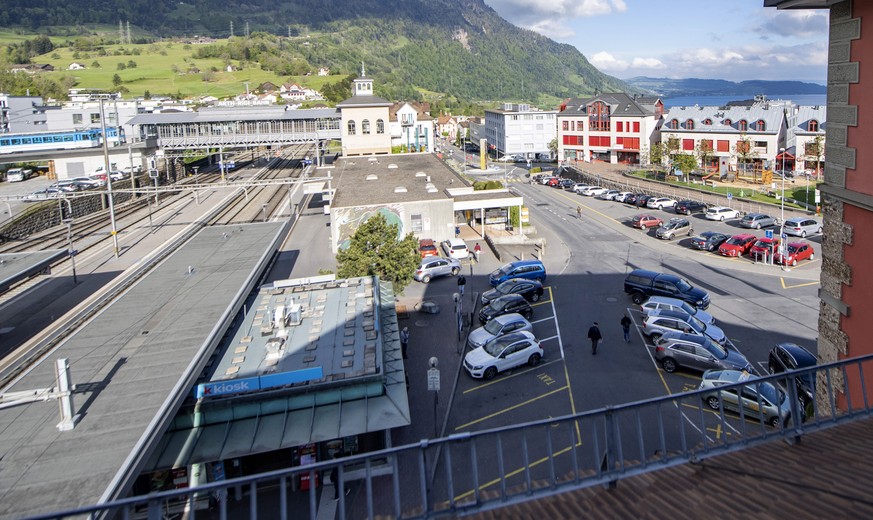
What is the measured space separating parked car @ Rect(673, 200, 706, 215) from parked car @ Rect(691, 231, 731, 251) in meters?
9.37

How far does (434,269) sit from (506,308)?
6244mm

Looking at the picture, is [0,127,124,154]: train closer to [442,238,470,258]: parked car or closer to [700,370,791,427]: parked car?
[442,238,470,258]: parked car

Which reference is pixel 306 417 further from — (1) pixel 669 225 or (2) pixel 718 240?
(1) pixel 669 225

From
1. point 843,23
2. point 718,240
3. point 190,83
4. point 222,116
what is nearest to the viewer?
point 843,23

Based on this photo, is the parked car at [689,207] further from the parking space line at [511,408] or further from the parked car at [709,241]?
the parking space line at [511,408]

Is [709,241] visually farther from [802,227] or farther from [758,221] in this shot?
[758,221]

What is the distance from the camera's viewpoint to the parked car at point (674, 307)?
19.9 m

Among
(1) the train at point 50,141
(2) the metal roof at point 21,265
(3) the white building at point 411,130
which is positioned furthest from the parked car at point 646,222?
(1) the train at point 50,141

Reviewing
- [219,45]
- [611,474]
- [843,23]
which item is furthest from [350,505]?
[219,45]

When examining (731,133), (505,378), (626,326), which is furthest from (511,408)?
(731,133)

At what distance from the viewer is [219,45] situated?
176125 millimetres

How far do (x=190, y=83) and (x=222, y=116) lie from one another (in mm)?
83903

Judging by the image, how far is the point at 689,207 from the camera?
41.1m

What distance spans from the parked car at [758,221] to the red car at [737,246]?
6.15 meters
